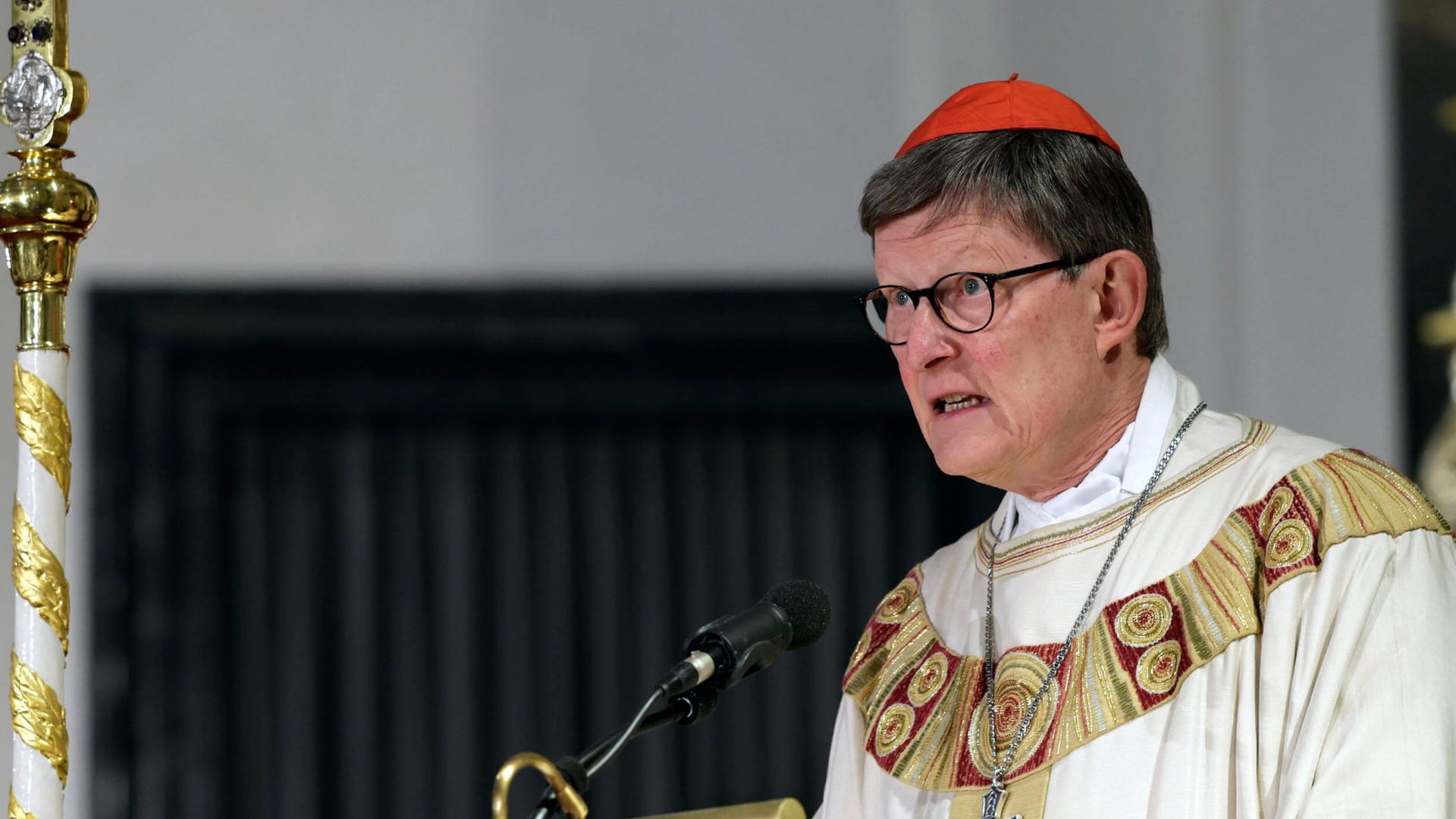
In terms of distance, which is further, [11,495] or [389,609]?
[389,609]

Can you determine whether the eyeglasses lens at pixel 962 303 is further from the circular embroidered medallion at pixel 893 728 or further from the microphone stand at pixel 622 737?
the microphone stand at pixel 622 737

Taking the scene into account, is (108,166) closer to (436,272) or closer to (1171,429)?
(436,272)

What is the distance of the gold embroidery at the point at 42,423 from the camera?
1.96 meters

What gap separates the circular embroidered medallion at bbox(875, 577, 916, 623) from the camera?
2.40m

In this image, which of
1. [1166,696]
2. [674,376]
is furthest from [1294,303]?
[1166,696]

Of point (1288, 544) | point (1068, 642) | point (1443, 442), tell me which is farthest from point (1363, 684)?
point (1443, 442)

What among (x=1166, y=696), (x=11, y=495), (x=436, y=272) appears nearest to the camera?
(x=1166, y=696)

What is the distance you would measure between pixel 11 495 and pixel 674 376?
1.50 m

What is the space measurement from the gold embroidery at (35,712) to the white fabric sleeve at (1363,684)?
1306mm

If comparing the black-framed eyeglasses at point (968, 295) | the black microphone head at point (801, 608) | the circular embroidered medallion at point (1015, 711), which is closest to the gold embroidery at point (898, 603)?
the circular embroidered medallion at point (1015, 711)

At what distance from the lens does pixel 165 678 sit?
3900mm

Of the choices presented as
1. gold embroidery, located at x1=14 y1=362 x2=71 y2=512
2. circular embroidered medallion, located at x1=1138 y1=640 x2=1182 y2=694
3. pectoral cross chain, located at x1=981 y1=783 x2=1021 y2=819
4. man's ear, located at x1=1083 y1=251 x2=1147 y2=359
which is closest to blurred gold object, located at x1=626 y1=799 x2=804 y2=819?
Result: pectoral cross chain, located at x1=981 y1=783 x2=1021 y2=819

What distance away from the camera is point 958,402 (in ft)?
6.90

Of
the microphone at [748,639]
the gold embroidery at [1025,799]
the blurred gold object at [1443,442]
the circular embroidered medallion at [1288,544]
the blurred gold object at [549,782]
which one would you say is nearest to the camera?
the blurred gold object at [549,782]
